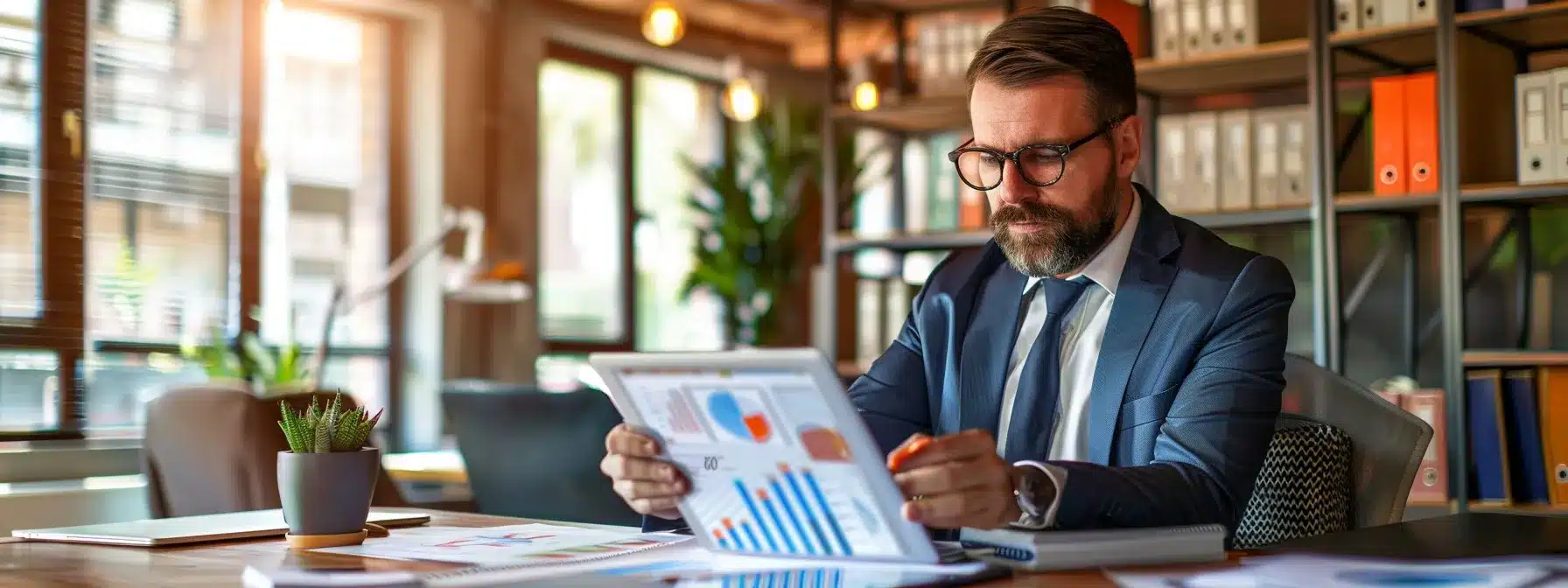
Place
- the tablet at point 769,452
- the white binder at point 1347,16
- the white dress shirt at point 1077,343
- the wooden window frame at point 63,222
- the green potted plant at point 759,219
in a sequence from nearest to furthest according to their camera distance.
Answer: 1. the tablet at point 769,452
2. the white dress shirt at point 1077,343
3. the white binder at point 1347,16
4. the wooden window frame at point 63,222
5. the green potted plant at point 759,219

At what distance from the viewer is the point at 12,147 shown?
4.04m

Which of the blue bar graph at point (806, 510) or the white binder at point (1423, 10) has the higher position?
the white binder at point (1423, 10)

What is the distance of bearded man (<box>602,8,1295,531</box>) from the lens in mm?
1510

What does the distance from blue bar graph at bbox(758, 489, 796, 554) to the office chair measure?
0.74 m

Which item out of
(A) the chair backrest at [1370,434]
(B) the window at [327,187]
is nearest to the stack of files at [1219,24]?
(A) the chair backrest at [1370,434]

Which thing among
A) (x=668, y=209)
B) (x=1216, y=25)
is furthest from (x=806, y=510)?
(x=668, y=209)

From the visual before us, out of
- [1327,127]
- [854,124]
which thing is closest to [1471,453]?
[1327,127]

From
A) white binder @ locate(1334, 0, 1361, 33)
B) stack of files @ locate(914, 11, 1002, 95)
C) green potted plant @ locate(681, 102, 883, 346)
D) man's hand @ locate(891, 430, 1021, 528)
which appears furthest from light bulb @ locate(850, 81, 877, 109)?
man's hand @ locate(891, 430, 1021, 528)

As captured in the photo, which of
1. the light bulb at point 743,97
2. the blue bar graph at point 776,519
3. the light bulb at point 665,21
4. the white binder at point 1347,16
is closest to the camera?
the blue bar graph at point 776,519

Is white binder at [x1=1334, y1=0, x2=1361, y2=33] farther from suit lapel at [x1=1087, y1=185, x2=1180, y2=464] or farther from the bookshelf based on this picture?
suit lapel at [x1=1087, y1=185, x2=1180, y2=464]

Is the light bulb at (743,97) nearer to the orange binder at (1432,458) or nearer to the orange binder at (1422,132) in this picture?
the orange binder at (1422,132)

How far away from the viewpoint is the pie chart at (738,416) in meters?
1.12

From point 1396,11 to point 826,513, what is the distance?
256 cm

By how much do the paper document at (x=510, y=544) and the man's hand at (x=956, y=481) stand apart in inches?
10.9
